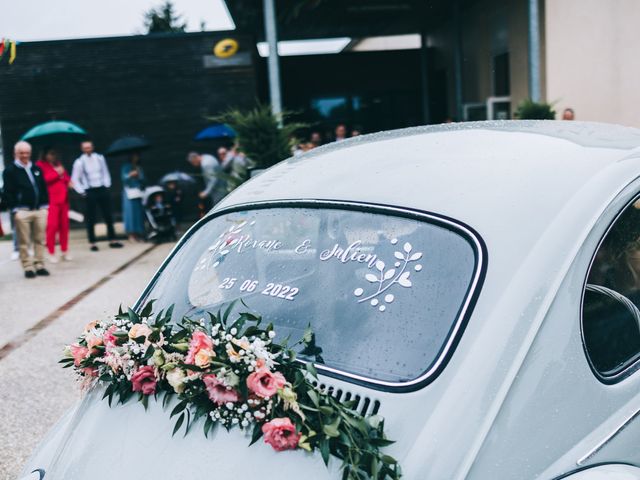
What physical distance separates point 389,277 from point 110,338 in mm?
926

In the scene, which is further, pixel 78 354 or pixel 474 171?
pixel 78 354

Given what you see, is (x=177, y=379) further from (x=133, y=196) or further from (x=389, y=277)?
(x=133, y=196)

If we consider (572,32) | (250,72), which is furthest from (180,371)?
(250,72)

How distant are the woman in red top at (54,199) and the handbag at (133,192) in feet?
8.00

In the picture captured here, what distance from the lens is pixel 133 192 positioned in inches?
605

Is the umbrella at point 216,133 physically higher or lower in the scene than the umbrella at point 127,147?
higher

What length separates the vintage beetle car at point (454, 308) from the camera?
1888 mm

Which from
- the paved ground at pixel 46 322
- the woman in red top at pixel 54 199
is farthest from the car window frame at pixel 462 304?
the woman in red top at pixel 54 199

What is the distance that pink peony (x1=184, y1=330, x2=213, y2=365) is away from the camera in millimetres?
2131

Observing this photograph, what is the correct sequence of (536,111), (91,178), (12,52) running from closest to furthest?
(536,111) < (91,178) < (12,52)

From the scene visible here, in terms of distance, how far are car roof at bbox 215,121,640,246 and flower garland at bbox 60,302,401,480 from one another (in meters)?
0.56

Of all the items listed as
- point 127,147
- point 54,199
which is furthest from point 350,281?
point 127,147

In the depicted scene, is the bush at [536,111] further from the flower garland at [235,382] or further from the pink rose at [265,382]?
the pink rose at [265,382]

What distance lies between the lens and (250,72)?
19172mm
